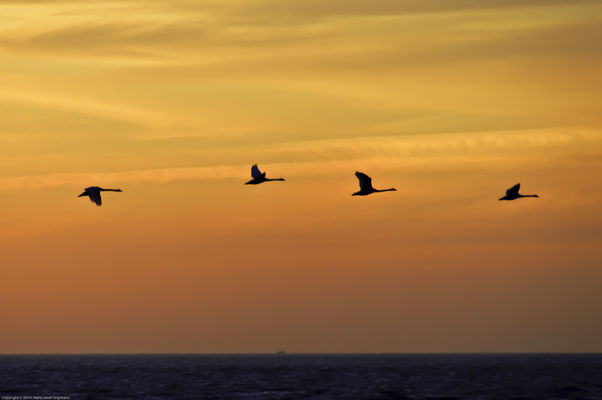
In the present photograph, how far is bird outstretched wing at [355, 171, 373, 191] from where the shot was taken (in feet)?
270

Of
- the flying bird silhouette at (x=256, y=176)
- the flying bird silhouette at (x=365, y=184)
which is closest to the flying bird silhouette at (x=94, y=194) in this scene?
the flying bird silhouette at (x=256, y=176)

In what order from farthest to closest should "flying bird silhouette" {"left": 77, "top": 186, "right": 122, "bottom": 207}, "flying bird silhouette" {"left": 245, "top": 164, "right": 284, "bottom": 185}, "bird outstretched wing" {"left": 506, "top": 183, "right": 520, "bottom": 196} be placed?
"bird outstretched wing" {"left": 506, "top": 183, "right": 520, "bottom": 196} → "flying bird silhouette" {"left": 245, "top": 164, "right": 284, "bottom": 185} → "flying bird silhouette" {"left": 77, "top": 186, "right": 122, "bottom": 207}

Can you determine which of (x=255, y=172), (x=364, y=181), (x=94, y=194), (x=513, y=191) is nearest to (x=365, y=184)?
(x=364, y=181)

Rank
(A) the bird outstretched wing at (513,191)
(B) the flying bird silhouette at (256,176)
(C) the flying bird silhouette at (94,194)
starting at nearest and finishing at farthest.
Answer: (C) the flying bird silhouette at (94,194), (B) the flying bird silhouette at (256,176), (A) the bird outstretched wing at (513,191)

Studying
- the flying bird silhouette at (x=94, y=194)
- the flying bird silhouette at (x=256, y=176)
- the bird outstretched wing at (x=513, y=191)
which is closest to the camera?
the flying bird silhouette at (x=94, y=194)

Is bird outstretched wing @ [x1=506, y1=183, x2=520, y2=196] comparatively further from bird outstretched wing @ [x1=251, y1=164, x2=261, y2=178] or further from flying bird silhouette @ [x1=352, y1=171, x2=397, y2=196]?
bird outstretched wing @ [x1=251, y1=164, x2=261, y2=178]

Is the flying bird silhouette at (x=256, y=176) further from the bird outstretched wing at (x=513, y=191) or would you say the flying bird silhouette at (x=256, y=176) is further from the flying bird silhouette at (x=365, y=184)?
the bird outstretched wing at (x=513, y=191)

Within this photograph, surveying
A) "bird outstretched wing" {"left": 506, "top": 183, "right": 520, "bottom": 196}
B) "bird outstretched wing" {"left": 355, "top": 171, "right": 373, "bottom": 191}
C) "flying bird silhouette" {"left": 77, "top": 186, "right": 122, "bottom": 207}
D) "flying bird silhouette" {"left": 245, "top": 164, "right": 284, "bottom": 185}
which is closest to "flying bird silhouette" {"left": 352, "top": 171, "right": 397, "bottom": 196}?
"bird outstretched wing" {"left": 355, "top": 171, "right": 373, "bottom": 191}

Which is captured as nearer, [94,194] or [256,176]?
[94,194]

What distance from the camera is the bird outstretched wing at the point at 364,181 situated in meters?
82.4

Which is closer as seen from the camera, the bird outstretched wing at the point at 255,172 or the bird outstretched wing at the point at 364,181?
the bird outstretched wing at the point at 255,172

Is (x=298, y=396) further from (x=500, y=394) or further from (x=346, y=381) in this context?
(x=346, y=381)

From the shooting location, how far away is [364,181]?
82.9 metres

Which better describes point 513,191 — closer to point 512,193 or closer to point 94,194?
point 512,193
